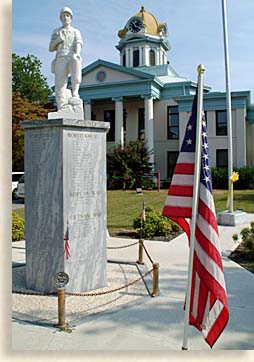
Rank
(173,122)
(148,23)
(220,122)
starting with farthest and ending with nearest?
(148,23)
(173,122)
(220,122)

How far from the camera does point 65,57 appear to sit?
6.05 meters

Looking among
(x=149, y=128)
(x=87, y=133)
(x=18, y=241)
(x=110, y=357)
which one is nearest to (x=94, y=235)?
(x=87, y=133)

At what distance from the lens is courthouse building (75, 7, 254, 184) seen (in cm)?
2800

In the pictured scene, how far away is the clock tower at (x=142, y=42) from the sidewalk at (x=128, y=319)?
31624mm

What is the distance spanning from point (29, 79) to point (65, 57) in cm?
3292

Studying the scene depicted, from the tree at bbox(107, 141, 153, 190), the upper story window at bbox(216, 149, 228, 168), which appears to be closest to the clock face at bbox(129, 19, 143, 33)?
the tree at bbox(107, 141, 153, 190)

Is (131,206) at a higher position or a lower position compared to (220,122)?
lower

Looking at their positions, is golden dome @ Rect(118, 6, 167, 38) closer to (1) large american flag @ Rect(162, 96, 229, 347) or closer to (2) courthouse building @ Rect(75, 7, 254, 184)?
(2) courthouse building @ Rect(75, 7, 254, 184)

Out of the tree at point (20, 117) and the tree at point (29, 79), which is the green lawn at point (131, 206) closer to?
the tree at point (20, 117)

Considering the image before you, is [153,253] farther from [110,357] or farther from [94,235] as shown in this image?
[110,357]

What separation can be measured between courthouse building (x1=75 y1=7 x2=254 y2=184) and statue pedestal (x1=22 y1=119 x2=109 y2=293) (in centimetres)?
2291

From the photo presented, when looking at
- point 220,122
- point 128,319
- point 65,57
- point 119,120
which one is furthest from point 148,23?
point 128,319

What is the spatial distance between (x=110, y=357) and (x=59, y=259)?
185cm

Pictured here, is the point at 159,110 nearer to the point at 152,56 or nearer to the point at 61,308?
the point at 152,56
